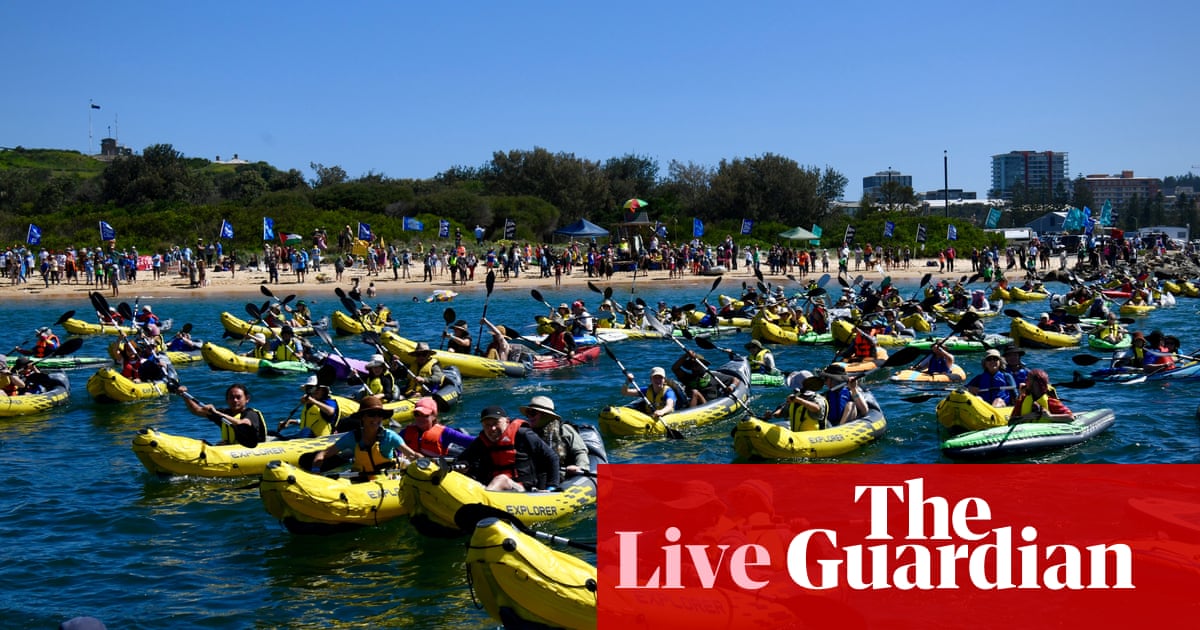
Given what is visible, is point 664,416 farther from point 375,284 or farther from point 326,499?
point 375,284

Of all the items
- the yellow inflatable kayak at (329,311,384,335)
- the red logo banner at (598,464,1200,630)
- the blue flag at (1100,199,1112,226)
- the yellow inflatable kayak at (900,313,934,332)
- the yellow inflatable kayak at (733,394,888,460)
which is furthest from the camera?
the blue flag at (1100,199,1112,226)

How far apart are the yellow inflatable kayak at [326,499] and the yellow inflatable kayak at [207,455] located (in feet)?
7.05

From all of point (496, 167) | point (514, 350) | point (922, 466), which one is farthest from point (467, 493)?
point (496, 167)

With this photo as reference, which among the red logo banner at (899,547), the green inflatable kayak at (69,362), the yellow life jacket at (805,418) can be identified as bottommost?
the red logo banner at (899,547)

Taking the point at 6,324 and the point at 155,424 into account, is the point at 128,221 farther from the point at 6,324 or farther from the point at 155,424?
the point at 155,424

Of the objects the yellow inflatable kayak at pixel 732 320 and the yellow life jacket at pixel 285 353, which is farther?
the yellow inflatable kayak at pixel 732 320

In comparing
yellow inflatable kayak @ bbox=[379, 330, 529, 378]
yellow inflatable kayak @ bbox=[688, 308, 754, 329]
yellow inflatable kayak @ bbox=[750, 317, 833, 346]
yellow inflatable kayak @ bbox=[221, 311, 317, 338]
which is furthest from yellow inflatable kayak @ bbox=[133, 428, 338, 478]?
yellow inflatable kayak @ bbox=[688, 308, 754, 329]

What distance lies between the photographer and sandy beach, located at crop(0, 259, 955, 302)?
40.4 metres

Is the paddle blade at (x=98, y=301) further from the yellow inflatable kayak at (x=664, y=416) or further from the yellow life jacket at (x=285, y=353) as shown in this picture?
the yellow inflatable kayak at (x=664, y=416)

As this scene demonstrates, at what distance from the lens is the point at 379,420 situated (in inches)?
425

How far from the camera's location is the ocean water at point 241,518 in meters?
9.54

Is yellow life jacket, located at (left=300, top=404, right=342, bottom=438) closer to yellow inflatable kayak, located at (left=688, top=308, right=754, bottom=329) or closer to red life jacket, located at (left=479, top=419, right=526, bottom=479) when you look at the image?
red life jacket, located at (left=479, top=419, right=526, bottom=479)

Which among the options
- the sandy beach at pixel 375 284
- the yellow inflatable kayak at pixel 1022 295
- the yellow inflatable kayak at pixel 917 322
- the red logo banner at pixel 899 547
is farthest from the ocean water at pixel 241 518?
the sandy beach at pixel 375 284

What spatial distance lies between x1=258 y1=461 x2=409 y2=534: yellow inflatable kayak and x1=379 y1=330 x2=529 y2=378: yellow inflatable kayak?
9169 millimetres
